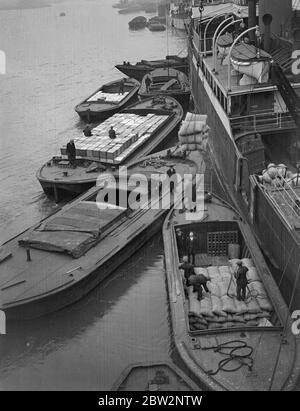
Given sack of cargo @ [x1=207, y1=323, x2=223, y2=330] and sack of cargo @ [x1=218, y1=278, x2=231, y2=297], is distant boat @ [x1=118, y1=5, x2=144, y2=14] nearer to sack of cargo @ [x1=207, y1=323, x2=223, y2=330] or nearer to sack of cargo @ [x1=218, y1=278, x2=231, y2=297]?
sack of cargo @ [x1=218, y1=278, x2=231, y2=297]

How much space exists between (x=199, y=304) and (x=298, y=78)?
14177 mm

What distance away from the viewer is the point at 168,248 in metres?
17.9

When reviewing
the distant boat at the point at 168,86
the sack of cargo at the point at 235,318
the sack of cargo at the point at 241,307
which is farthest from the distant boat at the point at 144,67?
the sack of cargo at the point at 235,318

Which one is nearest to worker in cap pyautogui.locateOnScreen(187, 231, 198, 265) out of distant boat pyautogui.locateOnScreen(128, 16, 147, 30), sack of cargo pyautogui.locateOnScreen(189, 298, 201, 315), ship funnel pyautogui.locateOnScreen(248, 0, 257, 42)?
sack of cargo pyautogui.locateOnScreen(189, 298, 201, 315)

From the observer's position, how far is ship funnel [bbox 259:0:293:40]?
28.9m

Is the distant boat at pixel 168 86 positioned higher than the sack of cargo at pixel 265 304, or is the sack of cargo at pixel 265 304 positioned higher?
the distant boat at pixel 168 86

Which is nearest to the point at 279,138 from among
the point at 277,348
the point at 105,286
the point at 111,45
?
the point at 105,286

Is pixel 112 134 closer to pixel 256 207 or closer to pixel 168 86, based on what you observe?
pixel 256 207

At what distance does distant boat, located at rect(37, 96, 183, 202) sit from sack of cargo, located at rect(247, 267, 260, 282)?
32.5 ft

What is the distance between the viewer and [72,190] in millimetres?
24219

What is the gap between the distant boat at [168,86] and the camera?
38.9 m

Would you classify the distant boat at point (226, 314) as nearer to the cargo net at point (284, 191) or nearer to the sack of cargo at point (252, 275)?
the sack of cargo at point (252, 275)

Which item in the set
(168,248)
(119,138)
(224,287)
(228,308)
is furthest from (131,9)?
(228,308)
